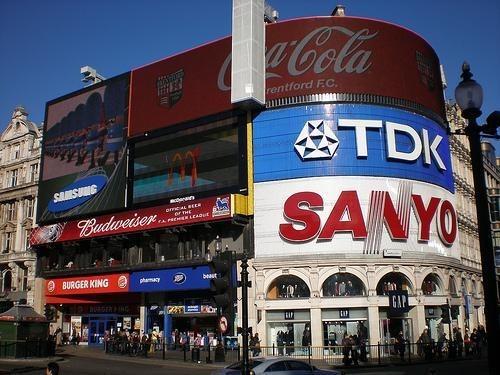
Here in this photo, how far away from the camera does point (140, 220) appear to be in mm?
48531

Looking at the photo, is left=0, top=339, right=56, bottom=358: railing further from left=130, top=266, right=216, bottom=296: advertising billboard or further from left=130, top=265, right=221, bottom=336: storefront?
left=130, top=265, right=221, bottom=336: storefront

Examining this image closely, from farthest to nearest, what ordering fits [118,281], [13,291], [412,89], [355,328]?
1. [13,291]
2. [118,281]
3. [412,89]
4. [355,328]

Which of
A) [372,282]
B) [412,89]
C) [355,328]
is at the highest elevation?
[412,89]

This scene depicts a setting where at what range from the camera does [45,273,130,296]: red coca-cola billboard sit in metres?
50.2

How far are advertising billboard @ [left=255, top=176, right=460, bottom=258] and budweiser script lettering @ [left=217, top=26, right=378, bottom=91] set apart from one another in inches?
352

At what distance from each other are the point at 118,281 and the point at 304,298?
18.0m

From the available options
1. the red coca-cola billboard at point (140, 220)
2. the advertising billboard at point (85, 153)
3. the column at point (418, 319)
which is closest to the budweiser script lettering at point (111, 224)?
the red coca-cola billboard at point (140, 220)

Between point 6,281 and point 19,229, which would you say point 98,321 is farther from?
point 19,229

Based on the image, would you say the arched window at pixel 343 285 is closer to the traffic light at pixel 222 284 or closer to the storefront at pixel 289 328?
the storefront at pixel 289 328

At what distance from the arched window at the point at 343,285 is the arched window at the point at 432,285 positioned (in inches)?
236

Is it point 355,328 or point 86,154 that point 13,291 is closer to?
point 86,154

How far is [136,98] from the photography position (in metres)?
53.2

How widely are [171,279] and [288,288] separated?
10.1 m

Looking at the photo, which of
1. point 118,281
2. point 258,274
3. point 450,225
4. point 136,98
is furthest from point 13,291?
point 450,225
